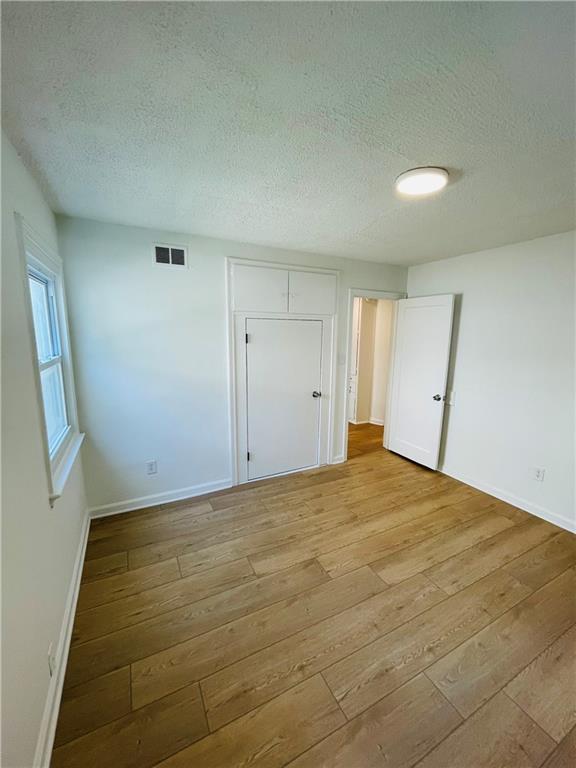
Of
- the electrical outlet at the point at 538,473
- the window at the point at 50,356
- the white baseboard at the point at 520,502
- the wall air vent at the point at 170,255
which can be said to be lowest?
the white baseboard at the point at 520,502

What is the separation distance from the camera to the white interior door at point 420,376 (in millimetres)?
3312

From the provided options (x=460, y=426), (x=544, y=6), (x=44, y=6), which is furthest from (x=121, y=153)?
(x=460, y=426)

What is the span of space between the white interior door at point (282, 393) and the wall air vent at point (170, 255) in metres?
0.78

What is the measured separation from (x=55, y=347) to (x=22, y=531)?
4.91 ft

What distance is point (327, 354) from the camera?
133 inches

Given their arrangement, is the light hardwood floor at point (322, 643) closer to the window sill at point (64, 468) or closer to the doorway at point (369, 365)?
the window sill at point (64, 468)

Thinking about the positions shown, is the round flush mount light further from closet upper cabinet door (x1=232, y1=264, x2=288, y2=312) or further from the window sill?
the window sill

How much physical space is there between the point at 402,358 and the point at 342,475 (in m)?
1.65

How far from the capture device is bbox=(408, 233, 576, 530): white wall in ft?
8.16

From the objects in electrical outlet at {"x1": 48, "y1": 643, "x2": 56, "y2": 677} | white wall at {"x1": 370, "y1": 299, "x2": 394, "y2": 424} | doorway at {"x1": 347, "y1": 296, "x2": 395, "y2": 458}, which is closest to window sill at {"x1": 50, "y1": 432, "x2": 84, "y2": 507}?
electrical outlet at {"x1": 48, "y1": 643, "x2": 56, "y2": 677}

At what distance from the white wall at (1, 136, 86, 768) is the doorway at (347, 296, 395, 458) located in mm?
4168

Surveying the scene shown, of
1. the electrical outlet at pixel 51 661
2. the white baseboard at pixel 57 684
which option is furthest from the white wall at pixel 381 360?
the electrical outlet at pixel 51 661

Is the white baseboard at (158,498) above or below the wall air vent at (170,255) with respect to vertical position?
below

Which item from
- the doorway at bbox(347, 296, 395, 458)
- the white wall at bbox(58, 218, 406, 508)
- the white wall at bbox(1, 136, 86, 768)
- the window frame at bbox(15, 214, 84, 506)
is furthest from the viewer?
the doorway at bbox(347, 296, 395, 458)
